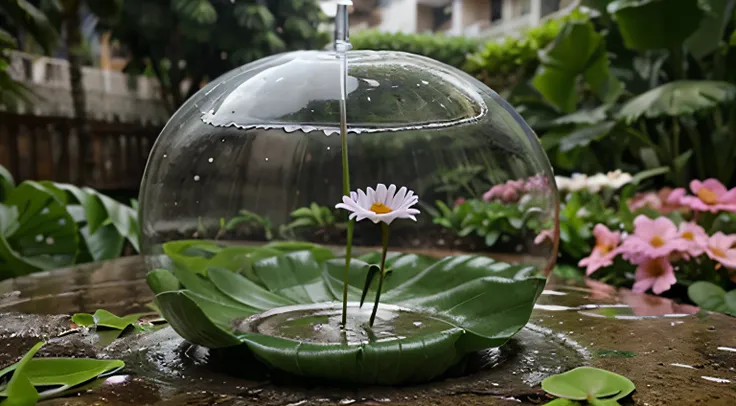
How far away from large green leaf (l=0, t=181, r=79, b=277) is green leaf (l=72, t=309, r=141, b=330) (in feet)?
3.23

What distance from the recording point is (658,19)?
6.82 ft

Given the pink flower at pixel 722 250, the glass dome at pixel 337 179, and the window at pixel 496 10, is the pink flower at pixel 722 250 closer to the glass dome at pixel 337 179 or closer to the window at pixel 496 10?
the glass dome at pixel 337 179

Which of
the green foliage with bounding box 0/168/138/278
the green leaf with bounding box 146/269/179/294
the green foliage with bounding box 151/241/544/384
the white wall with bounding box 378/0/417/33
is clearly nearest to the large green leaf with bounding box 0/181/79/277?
the green foliage with bounding box 0/168/138/278

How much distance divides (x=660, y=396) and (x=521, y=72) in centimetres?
284

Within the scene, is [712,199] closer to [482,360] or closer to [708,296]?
[708,296]

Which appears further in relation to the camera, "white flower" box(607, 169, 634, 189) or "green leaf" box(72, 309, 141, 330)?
"white flower" box(607, 169, 634, 189)

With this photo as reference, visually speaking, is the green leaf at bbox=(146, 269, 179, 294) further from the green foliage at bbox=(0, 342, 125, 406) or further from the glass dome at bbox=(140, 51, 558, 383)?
the green foliage at bbox=(0, 342, 125, 406)

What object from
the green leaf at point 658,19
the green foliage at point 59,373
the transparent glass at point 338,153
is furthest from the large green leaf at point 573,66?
the green foliage at point 59,373

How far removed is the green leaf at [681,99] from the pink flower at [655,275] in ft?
2.92

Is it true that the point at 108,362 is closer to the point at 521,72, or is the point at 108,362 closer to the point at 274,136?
the point at 274,136

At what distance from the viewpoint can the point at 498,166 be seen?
998 mm

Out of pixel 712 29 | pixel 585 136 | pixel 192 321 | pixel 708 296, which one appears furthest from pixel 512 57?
pixel 192 321

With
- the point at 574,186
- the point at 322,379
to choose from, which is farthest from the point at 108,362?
the point at 574,186

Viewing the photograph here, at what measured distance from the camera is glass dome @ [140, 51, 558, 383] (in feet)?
2.70
